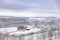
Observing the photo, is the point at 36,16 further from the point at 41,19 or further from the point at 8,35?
the point at 8,35

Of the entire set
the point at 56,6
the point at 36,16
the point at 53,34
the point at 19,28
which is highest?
the point at 56,6

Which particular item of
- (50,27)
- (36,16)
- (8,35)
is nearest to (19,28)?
(8,35)

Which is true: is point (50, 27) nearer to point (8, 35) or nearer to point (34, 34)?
point (34, 34)

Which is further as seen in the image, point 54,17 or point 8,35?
point 54,17

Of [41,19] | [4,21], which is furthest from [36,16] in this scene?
[4,21]

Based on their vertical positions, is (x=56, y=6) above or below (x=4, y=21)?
above

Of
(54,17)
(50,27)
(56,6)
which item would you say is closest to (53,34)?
(50,27)

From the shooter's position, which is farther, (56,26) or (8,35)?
(56,26)

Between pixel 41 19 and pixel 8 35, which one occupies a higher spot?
pixel 41 19
